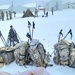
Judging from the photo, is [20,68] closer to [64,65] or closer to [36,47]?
[36,47]

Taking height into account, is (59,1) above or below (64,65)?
above

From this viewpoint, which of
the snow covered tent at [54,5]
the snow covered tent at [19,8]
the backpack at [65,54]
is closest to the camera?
the backpack at [65,54]

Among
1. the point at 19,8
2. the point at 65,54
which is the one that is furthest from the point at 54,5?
the point at 65,54

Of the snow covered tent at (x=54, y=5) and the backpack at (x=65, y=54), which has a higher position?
the snow covered tent at (x=54, y=5)

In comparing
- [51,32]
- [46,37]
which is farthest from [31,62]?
[51,32]

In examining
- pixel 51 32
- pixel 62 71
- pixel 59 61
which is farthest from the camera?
pixel 51 32

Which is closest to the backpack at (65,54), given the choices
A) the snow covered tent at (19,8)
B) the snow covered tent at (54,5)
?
the snow covered tent at (54,5)

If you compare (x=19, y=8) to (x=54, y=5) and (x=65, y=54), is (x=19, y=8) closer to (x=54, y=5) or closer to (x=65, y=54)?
(x=54, y=5)

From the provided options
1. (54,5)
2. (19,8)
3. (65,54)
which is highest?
(54,5)

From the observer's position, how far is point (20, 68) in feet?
27.3

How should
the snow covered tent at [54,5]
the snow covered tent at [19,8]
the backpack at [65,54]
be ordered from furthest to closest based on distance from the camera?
the snow covered tent at [19,8]
the snow covered tent at [54,5]
the backpack at [65,54]

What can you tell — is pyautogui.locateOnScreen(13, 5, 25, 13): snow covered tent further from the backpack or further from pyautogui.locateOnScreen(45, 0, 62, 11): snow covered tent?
the backpack

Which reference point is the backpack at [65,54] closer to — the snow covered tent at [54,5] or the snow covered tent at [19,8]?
the snow covered tent at [54,5]

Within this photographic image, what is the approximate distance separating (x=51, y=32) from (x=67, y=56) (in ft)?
24.6
